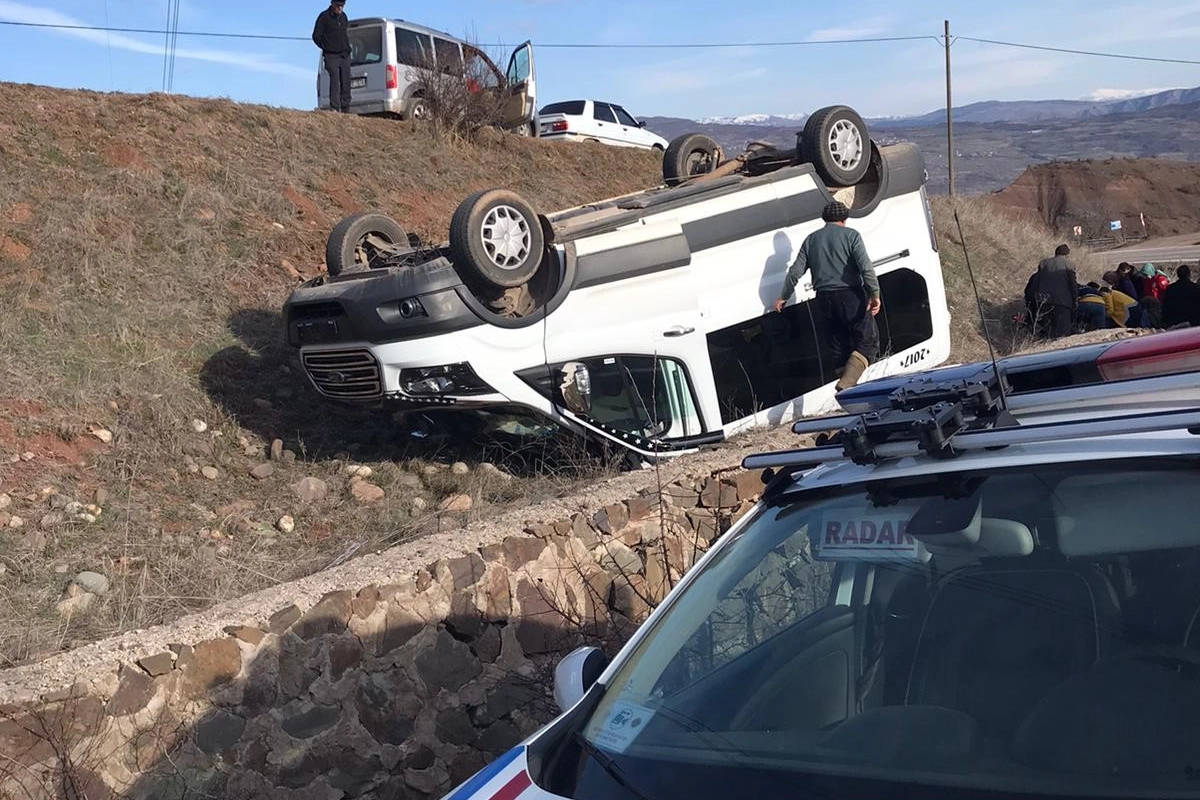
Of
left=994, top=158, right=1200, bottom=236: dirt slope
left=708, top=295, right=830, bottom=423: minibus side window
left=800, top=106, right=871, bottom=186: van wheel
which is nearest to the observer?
left=708, top=295, right=830, bottom=423: minibus side window

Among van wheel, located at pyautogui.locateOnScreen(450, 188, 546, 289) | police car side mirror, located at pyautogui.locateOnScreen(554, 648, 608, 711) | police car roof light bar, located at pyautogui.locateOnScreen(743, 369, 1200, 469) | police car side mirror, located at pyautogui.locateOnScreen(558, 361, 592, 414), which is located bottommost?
police car side mirror, located at pyautogui.locateOnScreen(554, 648, 608, 711)

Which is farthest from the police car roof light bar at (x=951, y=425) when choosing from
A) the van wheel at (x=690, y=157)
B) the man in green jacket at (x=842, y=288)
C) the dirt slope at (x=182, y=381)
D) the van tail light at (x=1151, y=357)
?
the van wheel at (x=690, y=157)

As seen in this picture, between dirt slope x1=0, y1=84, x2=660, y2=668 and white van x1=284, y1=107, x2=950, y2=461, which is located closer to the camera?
dirt slope x1=0, y1=84, x2=660, y2=668

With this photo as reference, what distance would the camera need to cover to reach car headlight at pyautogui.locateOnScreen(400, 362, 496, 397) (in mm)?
7469

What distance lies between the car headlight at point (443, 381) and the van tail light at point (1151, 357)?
4720 millimetres

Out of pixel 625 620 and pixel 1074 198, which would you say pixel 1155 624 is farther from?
pixel 1074 198

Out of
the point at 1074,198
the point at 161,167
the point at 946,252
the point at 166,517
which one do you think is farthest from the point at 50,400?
the point at 1074,198

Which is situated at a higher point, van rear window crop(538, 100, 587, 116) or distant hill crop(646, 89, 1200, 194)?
distant hill crop(646, 89, 1200, 194)

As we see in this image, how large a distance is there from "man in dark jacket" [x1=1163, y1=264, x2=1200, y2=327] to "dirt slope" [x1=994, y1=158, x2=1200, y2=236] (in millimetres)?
43356

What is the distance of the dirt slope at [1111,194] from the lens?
56719mm

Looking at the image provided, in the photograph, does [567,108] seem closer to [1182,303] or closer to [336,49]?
[336,49]

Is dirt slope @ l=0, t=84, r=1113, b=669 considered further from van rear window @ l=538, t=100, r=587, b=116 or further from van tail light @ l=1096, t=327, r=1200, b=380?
van rear window @ l=538, t=100, r=587, b=116

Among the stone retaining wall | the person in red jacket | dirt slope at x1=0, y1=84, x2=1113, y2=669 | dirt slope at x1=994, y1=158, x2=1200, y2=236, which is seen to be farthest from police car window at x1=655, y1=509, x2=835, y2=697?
dirt slope at x1=994, y1=158, x2=1200, y2=236

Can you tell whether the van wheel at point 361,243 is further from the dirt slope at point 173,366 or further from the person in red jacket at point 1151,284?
the person in red jacket at point 1151,284
